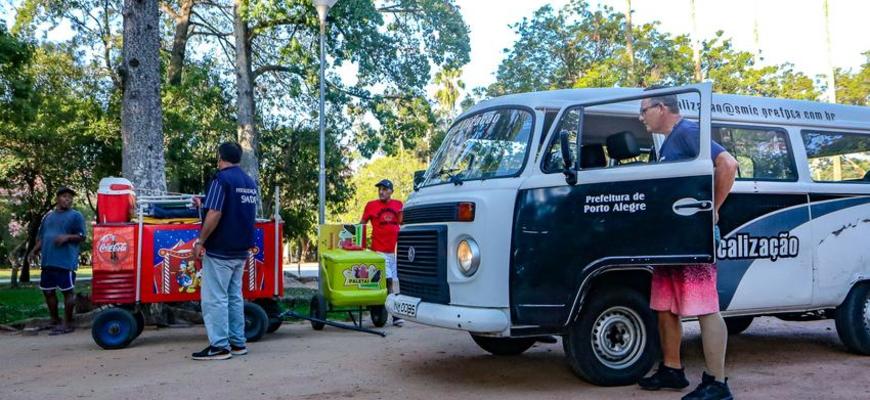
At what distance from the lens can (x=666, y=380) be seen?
5852 mm

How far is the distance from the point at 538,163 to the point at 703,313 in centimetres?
166

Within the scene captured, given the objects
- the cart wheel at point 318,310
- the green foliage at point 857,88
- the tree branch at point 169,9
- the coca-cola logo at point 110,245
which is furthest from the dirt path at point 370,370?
the green foliage at point 857,88

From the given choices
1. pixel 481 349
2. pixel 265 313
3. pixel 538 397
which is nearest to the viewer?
pixel 538 397

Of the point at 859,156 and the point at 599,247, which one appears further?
the point at 859,156

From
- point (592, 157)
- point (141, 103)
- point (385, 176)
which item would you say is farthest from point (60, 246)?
point (385, 176)

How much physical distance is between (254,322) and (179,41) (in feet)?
44.7

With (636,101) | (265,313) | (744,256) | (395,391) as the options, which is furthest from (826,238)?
(265,313)

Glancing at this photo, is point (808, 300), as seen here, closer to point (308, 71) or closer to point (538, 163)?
point (538, 163)

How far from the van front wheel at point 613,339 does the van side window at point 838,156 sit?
261 cm

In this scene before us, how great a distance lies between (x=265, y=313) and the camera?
8734 millimetres

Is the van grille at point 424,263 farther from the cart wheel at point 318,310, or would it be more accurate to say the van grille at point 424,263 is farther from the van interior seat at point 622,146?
the cart wheel at point 318,310

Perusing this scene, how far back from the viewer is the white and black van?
5.69 meters

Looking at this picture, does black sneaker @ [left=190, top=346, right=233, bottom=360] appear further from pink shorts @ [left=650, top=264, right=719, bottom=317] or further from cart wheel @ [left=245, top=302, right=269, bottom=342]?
pink shorts @ [left=650, top=264, right=719, bottom=317]

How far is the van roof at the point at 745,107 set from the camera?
6.37 metres
